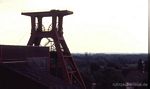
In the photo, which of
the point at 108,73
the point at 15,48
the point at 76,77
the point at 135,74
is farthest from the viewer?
the point at 135,74

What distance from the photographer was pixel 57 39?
2986 cm

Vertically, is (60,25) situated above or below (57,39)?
above

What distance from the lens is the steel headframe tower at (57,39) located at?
29719 millimetres

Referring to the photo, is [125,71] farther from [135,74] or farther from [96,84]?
[96,84]

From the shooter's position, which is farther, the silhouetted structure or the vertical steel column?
the vertical steel column

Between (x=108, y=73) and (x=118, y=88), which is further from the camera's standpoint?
(x=108, y=73)

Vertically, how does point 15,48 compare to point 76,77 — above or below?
above

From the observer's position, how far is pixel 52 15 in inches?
1166

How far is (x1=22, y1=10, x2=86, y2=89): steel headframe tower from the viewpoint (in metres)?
29.7

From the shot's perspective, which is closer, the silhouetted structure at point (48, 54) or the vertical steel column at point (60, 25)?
the silhouetted structure at point (48, 54)

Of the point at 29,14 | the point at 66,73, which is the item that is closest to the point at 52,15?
the point at 29,14

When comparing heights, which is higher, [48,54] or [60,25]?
[60,25]

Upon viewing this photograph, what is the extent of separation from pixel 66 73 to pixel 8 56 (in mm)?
6069

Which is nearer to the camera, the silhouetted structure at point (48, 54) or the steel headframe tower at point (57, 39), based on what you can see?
the silhouetted structure at point (48, 54)
